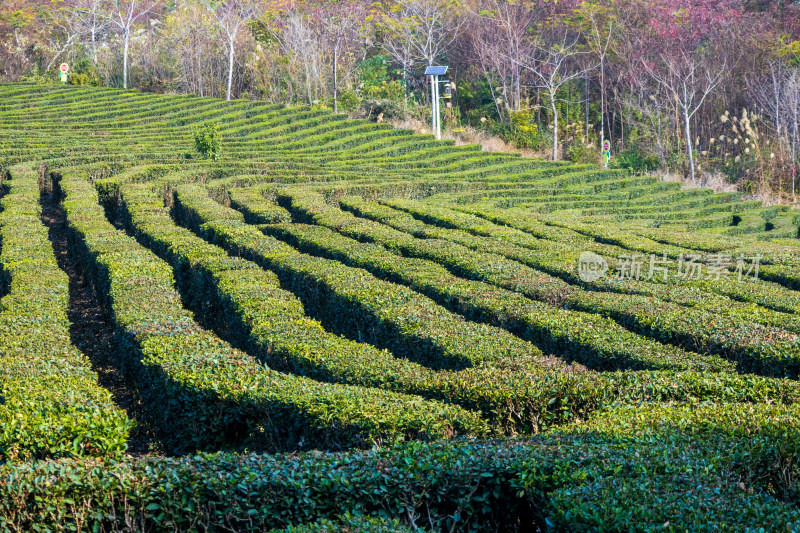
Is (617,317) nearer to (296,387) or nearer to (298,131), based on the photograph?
(296,387)

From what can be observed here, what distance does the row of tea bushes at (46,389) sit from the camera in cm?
645

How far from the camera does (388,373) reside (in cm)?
797

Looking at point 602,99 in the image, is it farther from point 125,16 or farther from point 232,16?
point 125,16

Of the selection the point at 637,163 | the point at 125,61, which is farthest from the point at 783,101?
the point at 125,61

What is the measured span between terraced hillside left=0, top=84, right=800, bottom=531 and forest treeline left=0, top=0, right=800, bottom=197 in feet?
65.2

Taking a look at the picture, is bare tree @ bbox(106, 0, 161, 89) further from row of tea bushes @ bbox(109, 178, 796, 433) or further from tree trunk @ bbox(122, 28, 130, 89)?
row of tea bushes @ bbox(109, 178, 796, 433)

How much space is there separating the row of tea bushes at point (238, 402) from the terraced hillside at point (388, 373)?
0.03 metres

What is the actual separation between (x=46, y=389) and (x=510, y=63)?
41.2m

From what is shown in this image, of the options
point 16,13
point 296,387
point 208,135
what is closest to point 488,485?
point 296,387

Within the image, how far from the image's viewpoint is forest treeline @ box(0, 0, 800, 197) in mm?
38219

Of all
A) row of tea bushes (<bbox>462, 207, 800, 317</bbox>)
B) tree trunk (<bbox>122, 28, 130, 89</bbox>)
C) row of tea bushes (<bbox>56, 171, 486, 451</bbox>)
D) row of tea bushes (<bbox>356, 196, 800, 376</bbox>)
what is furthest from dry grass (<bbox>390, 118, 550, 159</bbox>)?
row of tea bushes (<bbox>56, 171, 486, 451</bbox>)

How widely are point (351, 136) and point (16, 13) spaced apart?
106ft

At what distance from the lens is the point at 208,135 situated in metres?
28.4

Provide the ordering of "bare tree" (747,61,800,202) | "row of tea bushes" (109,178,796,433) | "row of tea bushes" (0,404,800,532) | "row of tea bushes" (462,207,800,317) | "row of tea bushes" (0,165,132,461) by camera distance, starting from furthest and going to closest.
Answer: "bare tree" (747,61,800,202) < "row of tea bushes" (462,207,800,317) < "row of tea bushes" (109,178,796,433) < "row of tea bushes" (0,165,132,461) < "row of tea bushes" (0,404,800,532)
